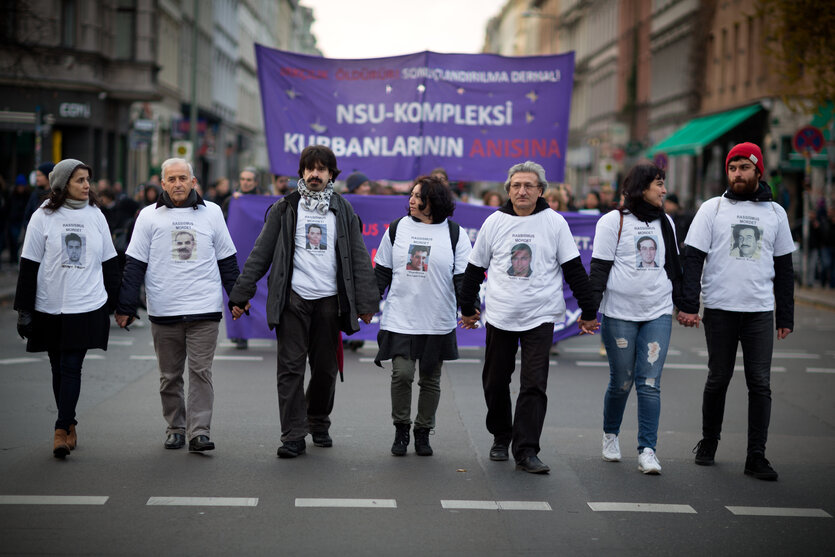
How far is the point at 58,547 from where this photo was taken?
225 inches

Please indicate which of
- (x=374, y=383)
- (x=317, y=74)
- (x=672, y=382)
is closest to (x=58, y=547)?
(x=374, y=383)

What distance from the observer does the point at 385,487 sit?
284 inches

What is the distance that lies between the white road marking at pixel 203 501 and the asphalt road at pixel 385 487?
2 cm

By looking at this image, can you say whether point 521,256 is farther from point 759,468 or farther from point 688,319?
point 759,468

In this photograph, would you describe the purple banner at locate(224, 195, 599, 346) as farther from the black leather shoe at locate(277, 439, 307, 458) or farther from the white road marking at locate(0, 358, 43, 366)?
the black leather shoe at locate(277, 439, 307, 458)

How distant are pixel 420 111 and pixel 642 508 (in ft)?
27.4

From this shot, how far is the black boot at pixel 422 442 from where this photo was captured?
27.0ft

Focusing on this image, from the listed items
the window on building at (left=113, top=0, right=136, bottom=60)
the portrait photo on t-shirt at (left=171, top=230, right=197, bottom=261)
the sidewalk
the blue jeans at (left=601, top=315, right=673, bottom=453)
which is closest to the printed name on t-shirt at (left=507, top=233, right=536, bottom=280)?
the blue jeans at (left=601, top=315, right=673, bottom=453)

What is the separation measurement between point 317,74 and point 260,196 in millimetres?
1578

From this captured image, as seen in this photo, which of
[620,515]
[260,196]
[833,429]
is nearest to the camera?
[620,515]

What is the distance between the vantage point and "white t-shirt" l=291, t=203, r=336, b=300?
8.17m

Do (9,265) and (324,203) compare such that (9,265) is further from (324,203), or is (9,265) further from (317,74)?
(324,203)

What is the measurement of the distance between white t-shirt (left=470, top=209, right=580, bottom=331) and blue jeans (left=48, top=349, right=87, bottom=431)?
2.61 m

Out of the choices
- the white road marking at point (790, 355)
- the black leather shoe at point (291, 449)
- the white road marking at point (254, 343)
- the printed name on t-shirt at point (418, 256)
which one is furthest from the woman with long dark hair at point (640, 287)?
the white road marking at point (254, 343)
